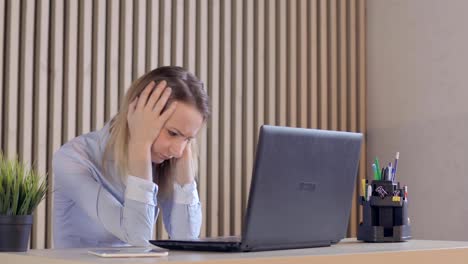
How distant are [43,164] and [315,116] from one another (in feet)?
5.15

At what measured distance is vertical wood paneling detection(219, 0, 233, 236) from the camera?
3938mm

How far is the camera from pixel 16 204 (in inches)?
65.2

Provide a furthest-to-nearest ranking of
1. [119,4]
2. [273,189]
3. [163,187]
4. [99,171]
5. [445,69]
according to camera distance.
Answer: [445,69] → [119,4] → [163,187] → [99,171] → [273,189]

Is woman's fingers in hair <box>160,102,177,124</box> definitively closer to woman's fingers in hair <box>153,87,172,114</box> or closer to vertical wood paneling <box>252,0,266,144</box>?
woman's fingers in hair <box>153,87,172,114</box>

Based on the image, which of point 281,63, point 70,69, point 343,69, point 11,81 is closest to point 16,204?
point 11,81

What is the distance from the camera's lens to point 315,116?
14.0ft

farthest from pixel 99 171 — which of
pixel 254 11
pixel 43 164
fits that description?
pixel 254 11

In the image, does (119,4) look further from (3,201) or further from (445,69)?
(3,201)

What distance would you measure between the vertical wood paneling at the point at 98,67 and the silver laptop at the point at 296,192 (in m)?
1.84

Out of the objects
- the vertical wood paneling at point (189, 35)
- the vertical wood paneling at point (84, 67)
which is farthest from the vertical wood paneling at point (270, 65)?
the vertical wood paneling at point (84, 67)

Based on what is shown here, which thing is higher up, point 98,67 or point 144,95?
point 98,67

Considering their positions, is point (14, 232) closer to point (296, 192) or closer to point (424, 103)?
point (296, 192)

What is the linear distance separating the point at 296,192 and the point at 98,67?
200cm

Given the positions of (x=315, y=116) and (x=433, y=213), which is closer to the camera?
(x=433, y=213)
